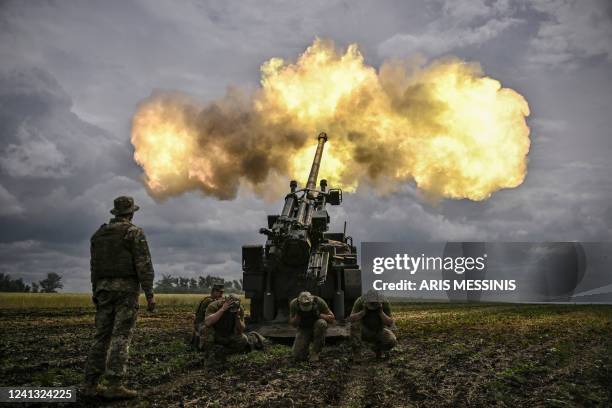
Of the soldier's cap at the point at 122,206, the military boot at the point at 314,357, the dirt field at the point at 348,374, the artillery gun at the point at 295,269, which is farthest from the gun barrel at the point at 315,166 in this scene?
the soldier's cap at the point at 122,206

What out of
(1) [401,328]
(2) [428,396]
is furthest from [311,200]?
(2) [428,396]

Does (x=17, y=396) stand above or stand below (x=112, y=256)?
below

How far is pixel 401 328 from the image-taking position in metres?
18.3

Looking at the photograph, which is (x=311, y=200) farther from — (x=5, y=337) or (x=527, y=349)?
(x=5, y=337)

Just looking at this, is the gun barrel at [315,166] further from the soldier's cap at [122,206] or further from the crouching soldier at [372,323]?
the soldier's cap at [122,206]

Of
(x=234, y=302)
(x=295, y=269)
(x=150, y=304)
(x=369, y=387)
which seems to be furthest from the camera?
(x=295, y=269)

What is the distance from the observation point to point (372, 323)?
35.4 ft

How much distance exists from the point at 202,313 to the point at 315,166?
27.1 ft

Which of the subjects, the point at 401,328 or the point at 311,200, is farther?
the point at 401,328

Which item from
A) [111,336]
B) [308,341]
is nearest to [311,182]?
[308,341]

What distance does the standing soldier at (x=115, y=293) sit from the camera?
269 inches

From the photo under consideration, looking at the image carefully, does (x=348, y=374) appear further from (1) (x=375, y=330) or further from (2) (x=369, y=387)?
(1) (x=375, y=330)

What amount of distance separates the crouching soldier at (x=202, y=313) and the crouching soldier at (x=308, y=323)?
5.10 feet

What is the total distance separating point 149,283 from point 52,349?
21.7 ft
